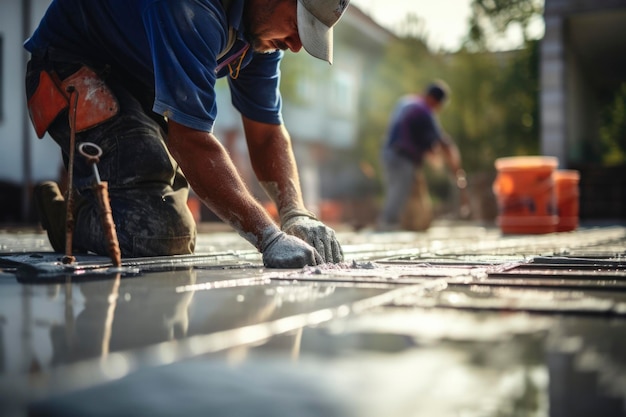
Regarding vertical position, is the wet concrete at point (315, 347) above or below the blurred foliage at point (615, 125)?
below

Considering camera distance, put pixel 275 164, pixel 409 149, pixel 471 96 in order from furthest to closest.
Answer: pixel 471 96 < pixel 409 149 < pixel 275 164

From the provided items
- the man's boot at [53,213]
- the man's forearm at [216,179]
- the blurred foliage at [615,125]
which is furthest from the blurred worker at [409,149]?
the blurred foliage at [615,125]

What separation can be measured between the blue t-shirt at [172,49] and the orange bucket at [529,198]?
14.3 ft

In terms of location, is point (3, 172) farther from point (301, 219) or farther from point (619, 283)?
point (619, 283)

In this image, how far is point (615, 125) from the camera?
17422 millimetres

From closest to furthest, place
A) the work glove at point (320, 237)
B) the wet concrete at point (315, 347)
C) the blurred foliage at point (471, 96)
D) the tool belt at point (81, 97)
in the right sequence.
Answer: the wet concrete at point (315, 347) → the work glove at point (320, 237) → the tool belt at point (81, 97) → the blurred foliage at point (471, 96)

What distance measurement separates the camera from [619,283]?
1671 mm

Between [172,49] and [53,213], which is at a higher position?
[172,49]

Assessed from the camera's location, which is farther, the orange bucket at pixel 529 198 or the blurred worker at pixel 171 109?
the orange bucket at pixel 529 198

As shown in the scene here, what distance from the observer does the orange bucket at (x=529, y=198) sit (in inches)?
268

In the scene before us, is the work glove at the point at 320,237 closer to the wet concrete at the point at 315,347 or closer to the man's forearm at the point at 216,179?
the man's forearm at the point at 216,179

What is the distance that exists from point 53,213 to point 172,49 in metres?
1.06

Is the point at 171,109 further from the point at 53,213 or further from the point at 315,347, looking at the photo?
the point at 315,347

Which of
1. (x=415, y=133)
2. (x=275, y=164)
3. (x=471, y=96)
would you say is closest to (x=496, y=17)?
(x=471, y=96)
